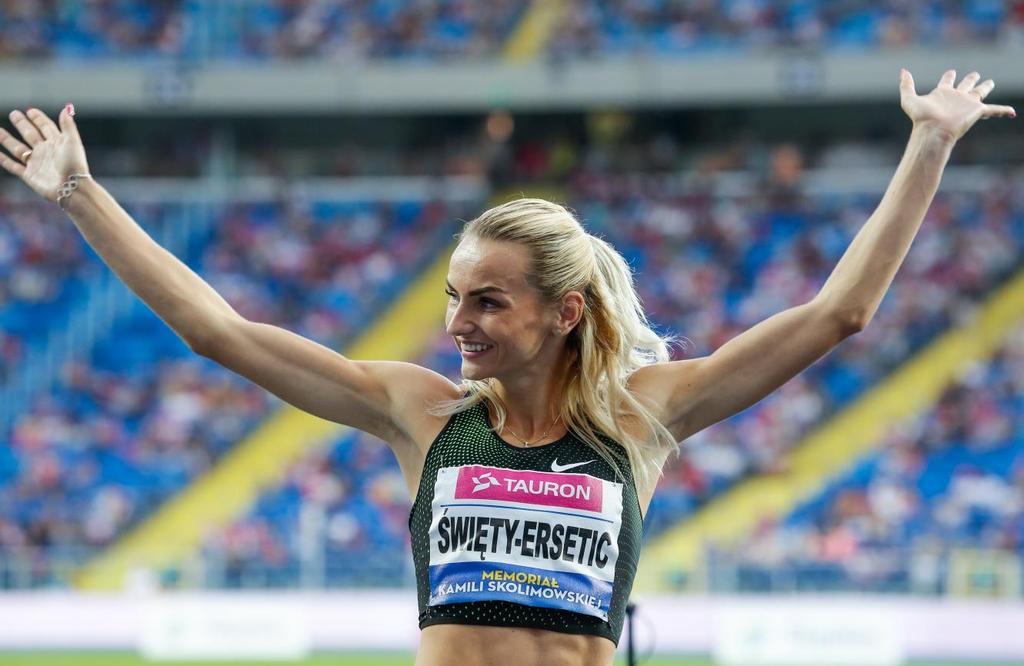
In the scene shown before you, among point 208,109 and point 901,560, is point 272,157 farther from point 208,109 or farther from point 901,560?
point 901,560

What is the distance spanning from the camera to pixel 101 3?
29125 mm

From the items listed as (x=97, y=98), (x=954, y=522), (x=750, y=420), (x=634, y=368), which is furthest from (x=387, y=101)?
(x=634, y=368)

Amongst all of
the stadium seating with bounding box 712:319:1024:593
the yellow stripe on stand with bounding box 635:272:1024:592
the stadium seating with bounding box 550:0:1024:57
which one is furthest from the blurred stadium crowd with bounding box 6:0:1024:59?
the stadium seating with bounding box 712:319:1024:593

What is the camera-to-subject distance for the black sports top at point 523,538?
3.30m

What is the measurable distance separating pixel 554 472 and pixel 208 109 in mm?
26035

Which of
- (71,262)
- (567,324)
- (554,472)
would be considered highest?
(71,262)

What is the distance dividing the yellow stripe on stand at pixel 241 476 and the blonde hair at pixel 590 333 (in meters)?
16.2

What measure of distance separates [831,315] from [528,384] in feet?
2.35

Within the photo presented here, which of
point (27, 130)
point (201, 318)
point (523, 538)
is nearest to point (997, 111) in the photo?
point (523, 538)

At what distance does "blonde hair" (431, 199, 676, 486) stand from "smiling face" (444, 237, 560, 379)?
0.03 meters

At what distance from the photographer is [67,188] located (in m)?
3.36

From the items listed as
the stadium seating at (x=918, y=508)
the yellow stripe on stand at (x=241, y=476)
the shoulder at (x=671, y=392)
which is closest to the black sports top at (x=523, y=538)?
the shoulder at (x=671, y=392)

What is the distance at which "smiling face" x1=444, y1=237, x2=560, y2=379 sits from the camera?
132 inches

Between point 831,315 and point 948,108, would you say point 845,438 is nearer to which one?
point 948,108
